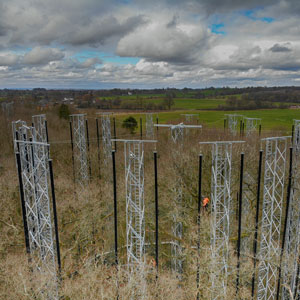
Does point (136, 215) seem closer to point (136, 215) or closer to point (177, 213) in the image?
point (136, 215)

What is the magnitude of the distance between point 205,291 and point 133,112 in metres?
58.7

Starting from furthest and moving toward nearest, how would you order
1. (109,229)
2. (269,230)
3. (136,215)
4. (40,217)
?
(109,229) < (269,230) < (136,215) < (40,217)

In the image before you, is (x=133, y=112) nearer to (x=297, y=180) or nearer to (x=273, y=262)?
(x=297, y=180)

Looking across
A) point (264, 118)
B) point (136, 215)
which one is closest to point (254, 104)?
point (264, 118)

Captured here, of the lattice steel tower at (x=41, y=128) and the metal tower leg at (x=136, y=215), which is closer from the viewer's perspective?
the metal tower leg at (x=136, y=215)

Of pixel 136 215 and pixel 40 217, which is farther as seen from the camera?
pixel 136 215

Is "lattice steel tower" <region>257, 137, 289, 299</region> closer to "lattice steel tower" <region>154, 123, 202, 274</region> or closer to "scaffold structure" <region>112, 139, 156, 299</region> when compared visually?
"lattice steel tower" <region>154, 123, 202, 274</region>

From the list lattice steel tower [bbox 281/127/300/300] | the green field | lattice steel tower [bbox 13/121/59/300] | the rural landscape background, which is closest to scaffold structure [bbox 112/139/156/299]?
the rural landscape background

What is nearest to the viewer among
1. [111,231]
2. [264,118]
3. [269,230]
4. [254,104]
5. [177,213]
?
[269,230]

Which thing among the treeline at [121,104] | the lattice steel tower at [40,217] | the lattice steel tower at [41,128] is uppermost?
the treeline at [121,104]

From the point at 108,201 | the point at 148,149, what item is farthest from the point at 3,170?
the point at 148,149

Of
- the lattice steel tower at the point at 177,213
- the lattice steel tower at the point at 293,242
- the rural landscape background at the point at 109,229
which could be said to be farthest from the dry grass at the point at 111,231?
the lattice steel tower at the point at 293,242

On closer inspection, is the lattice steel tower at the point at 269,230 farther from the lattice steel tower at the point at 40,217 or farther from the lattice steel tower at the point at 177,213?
the lattice steel tower at the point at 40,217

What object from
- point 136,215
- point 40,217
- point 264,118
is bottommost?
point 136,215
